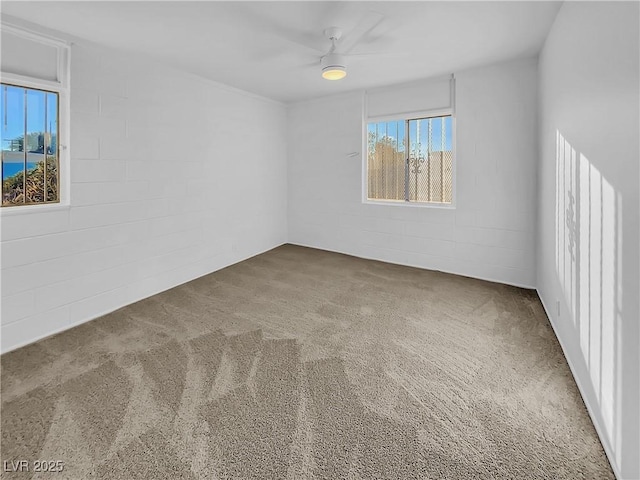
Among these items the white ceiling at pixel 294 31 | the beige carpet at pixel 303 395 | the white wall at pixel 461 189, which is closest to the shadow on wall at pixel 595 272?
the beige carpet at pixel 303 395

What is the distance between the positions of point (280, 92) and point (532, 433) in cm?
487

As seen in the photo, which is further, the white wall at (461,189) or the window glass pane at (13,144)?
the white wall at (461,189)

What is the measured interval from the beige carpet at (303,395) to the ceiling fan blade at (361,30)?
2481 mm

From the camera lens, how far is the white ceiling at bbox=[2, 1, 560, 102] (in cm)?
260

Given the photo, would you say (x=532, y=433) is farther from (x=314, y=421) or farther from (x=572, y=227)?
(x=572, y=227)

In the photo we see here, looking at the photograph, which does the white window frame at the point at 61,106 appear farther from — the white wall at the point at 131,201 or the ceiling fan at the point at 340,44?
the ceiling fan at the point at 340,44

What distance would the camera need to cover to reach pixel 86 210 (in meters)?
3.17

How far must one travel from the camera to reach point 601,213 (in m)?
1.72

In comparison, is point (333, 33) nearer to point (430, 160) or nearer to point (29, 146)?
point (430, 160)

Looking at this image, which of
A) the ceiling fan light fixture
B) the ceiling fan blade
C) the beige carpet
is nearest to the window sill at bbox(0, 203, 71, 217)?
the beige carpet

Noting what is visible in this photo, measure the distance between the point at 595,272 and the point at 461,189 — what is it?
9.10ft

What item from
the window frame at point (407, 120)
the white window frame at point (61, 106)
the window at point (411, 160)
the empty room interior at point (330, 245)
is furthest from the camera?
the window at point (411, 160)

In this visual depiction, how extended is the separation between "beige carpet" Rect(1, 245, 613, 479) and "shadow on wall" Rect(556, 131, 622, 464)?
304mm

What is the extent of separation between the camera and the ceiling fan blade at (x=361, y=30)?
2759mm
